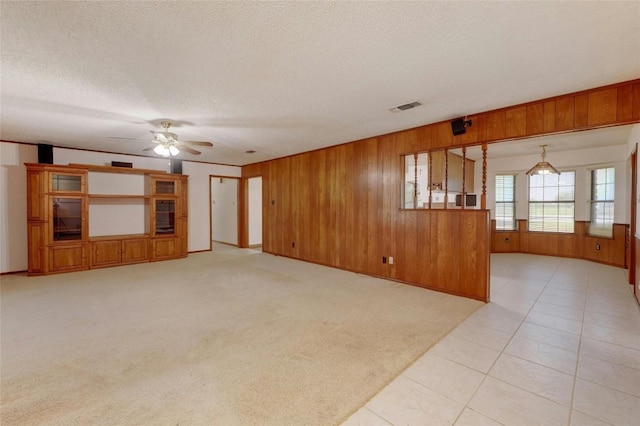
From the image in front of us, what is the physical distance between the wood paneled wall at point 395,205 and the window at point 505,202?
15.3 feet

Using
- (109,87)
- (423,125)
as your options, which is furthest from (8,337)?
(423,125)

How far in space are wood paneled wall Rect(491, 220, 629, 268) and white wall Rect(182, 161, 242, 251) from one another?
26.0 ft

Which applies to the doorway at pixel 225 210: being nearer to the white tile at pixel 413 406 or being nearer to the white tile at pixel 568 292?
the white tile at pixel 413 406

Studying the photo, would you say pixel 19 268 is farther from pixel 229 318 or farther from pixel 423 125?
pixel 423 125

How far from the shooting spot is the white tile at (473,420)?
1.61m

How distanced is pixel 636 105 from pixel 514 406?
3072 millimetres

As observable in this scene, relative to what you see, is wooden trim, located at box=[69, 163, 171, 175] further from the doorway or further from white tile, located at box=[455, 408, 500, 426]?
white tile, located at box=[455, 408, 500, 426]

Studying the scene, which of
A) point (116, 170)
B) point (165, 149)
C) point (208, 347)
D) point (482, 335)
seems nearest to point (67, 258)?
point (116, 170)

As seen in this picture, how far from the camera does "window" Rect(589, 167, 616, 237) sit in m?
5.95

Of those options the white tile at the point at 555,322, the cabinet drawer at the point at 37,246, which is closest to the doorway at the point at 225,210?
A: the cabinet drawer at the point at 37,246

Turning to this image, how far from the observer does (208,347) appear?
2479mm

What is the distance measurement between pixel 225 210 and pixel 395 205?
6.24m

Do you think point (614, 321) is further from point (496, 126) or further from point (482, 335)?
point (496, 126)

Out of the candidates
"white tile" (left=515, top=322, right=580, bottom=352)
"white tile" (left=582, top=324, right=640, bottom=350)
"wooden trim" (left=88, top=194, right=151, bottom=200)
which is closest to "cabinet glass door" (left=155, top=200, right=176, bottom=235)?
"wooden trim" (left=88, top=194, right=151, bottom=200)
